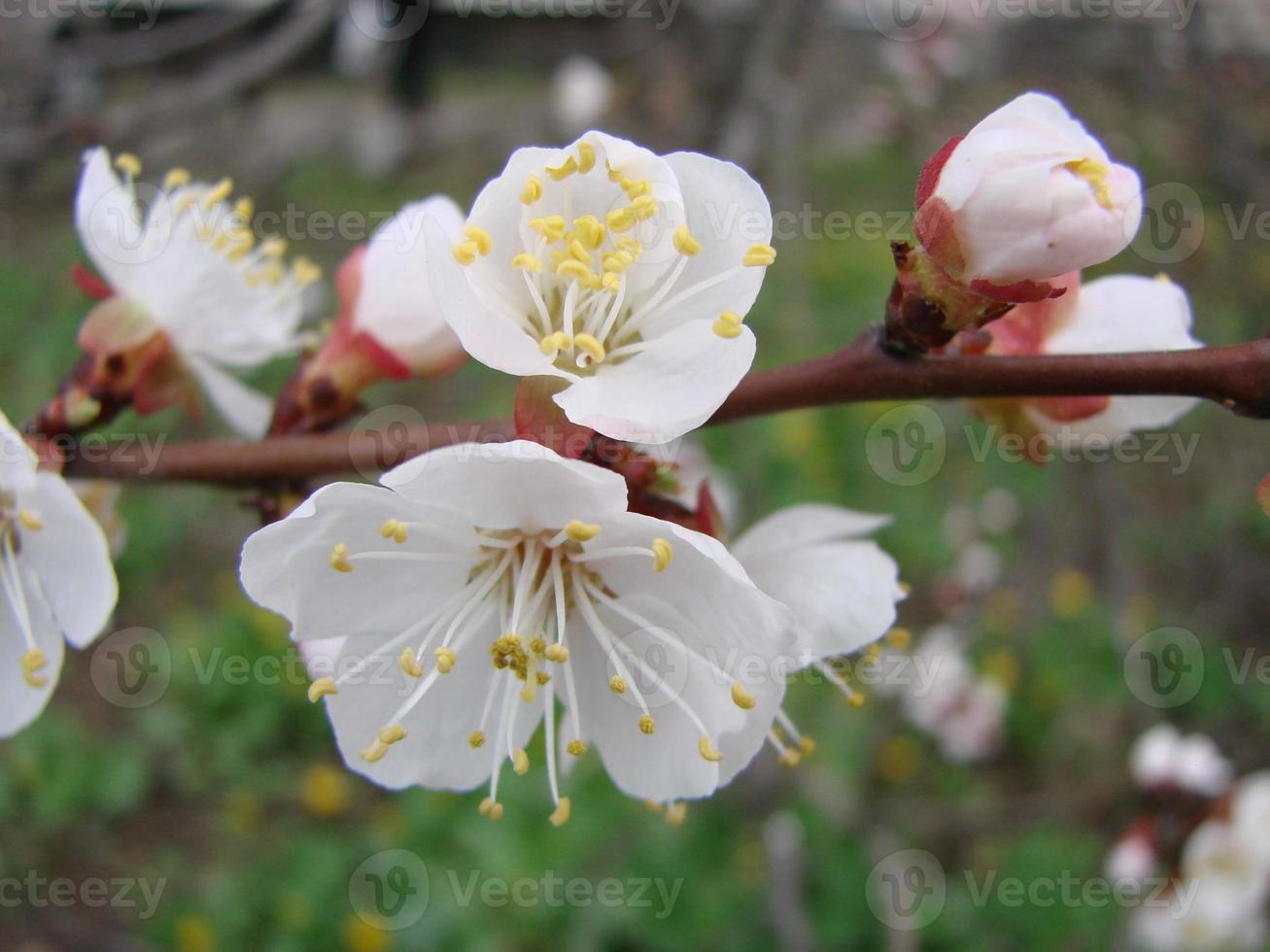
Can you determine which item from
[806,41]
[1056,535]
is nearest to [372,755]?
[806,41]

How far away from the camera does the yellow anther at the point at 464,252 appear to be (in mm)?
782

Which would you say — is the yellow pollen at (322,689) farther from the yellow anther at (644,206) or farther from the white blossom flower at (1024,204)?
the white blossom flower at (1024,204)

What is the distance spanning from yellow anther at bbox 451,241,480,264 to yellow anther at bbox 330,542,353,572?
26 cm

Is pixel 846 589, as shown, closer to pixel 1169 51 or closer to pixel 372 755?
pixel 372 755

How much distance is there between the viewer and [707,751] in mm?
834

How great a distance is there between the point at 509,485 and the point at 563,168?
29cm

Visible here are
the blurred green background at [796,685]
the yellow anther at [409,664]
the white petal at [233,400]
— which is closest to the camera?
the yellow anther at [409,664]

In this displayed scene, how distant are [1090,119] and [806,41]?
1423 millimetres

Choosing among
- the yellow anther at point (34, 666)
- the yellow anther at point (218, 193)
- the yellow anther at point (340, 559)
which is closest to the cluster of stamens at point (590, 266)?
the yellow anther at point (340, 559)

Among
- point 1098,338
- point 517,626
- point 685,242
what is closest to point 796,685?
point 1098,338

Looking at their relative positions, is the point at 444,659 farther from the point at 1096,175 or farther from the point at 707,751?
the point at 1096,175

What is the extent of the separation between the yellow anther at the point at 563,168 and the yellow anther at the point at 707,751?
516 millimetres

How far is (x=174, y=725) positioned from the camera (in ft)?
10.6

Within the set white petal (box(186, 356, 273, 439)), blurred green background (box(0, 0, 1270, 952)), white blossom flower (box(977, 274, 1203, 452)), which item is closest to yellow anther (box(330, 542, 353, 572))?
white petal (box(186, 356, 273, 439))
